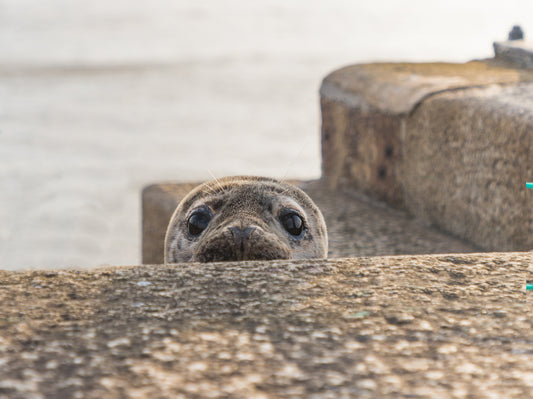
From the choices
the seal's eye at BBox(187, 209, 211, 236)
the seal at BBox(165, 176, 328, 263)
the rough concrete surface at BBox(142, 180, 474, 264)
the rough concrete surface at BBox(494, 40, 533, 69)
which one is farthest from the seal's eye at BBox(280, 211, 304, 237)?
the rough concrete surface at BBox(494, 40, 533, 69)

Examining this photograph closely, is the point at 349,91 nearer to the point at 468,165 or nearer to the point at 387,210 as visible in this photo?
the point at 387,210

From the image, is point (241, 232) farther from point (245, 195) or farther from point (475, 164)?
point (475, 164)

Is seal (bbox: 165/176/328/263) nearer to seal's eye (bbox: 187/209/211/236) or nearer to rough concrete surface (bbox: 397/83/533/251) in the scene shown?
seal's eye (bbox: 187/209/211/236)

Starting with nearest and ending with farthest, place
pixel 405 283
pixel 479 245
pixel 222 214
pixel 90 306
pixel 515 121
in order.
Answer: pixel 90 306 < pixel 405 283 < pixel 222 214 < pixel 515 121 < pixel 479 245

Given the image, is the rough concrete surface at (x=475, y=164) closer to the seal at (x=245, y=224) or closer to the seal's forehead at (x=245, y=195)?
the seal at (x=245, y=224)

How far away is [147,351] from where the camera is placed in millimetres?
1465

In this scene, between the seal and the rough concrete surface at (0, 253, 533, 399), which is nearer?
the rough concrete surface at (0, 253, 533, 399)

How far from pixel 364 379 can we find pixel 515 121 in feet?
8.50

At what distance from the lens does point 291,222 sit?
2959mm

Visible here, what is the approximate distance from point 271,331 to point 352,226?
312 centimetres

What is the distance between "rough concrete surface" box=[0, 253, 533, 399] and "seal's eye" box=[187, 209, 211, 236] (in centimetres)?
98

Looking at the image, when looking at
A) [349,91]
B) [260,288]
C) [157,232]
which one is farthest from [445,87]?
[260,288]

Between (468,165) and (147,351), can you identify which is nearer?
(147,351)

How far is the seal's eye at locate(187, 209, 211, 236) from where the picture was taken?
9.58 feet
